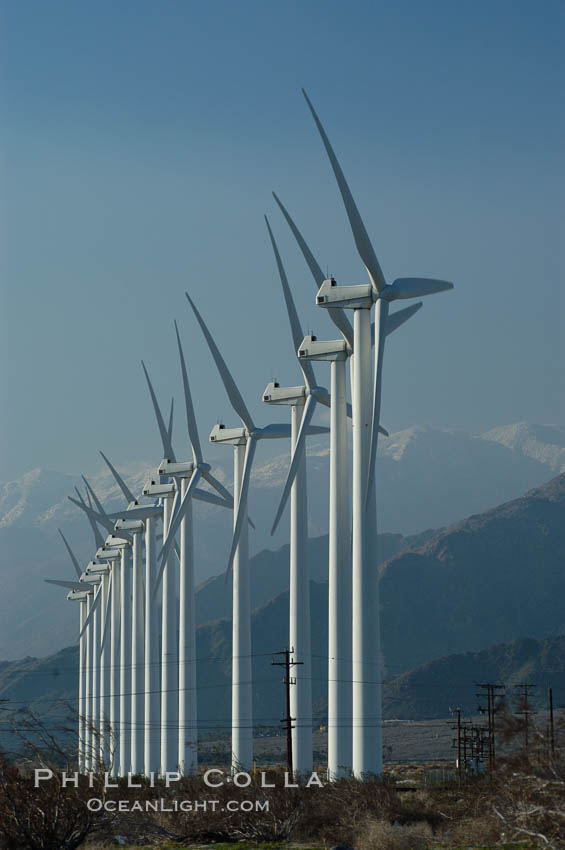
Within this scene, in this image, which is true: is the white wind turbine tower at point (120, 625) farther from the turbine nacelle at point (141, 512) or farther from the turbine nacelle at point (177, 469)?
the turbine nacelle at point (177, 469)

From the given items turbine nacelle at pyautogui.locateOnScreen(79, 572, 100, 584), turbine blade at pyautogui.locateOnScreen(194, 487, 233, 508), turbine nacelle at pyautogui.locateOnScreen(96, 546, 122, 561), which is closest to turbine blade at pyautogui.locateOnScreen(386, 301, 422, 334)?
turbine blade at pyautogui.locateOnScreen(194, 487, 233, 508)

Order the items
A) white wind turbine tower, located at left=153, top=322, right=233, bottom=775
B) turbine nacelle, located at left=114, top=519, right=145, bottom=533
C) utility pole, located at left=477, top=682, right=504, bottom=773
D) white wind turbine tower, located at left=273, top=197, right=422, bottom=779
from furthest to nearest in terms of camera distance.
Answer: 1. turbine nacelle, located at left=114, top=519, right=145, bottom=533
2. white wind turbine tower, located at left=153, top=322, right=233, bottom=775
3. white wind turbine tower, located at left=273, top=197, right=422, bottom=779
4. utility pole, located at left=477, top=682, right=504, bottom=773

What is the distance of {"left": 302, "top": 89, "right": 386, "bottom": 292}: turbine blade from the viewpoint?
50.9 m

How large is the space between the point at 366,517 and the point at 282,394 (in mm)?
19554

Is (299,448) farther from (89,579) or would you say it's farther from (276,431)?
(89,579)

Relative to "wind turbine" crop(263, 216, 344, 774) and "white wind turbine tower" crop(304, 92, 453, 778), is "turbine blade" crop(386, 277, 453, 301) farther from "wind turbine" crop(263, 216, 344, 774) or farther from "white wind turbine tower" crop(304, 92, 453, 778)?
"wind turbine" crop(263, 216, 344, 774)

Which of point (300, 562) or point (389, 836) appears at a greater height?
point (300, 562)

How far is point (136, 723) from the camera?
102438 mm

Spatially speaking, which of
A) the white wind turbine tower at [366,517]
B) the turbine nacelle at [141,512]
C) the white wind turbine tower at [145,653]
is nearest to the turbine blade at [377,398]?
the white wind turbine tower at [366,517]

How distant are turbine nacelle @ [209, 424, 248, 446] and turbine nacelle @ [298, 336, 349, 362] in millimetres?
14653

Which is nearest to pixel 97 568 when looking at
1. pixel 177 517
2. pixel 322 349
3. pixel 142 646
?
pixel 142 646

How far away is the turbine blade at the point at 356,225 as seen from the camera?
5091 cm

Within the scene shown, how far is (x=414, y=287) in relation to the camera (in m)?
57.3

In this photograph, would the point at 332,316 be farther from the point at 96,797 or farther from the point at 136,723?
→ the point at 136,723
